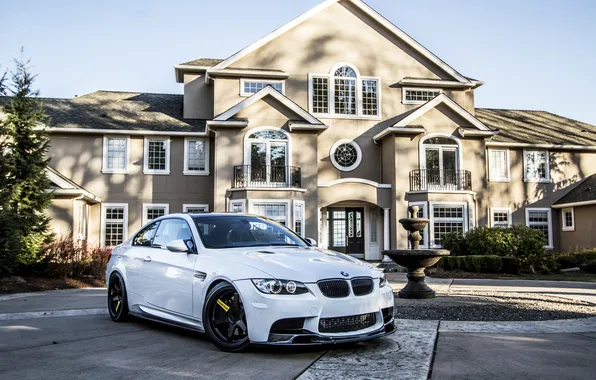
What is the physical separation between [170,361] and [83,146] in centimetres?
2082

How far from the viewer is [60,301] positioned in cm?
1137

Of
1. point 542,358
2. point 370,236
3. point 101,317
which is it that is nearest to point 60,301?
point 101,317

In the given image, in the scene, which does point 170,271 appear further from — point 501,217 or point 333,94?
point 501,217

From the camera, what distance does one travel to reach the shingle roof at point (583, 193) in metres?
26.1

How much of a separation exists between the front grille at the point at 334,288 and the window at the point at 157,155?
20.2m

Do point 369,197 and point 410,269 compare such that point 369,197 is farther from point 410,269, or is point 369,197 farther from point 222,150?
point 410,269

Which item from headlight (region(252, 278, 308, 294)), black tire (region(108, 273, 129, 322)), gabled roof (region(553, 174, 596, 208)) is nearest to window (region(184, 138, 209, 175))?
gabled roof (region(553, 174, 596, 208))

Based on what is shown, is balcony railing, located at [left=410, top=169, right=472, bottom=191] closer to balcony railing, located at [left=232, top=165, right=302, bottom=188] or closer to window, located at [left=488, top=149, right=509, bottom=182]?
window, located at [left=488, top=149, right=509, bottom=182]

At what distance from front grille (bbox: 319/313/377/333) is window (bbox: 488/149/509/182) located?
22673 millimetres

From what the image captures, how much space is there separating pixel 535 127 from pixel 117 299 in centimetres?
2630

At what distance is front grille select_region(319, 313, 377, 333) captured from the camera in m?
5.76

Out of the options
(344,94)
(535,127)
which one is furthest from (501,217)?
(344,94)

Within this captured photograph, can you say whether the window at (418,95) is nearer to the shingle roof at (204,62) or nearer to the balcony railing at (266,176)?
the balcony railing at (266,176)

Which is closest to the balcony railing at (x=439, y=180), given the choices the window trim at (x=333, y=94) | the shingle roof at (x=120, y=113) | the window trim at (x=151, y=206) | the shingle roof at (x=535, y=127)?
the shingle roof at (x=535, y=127)
